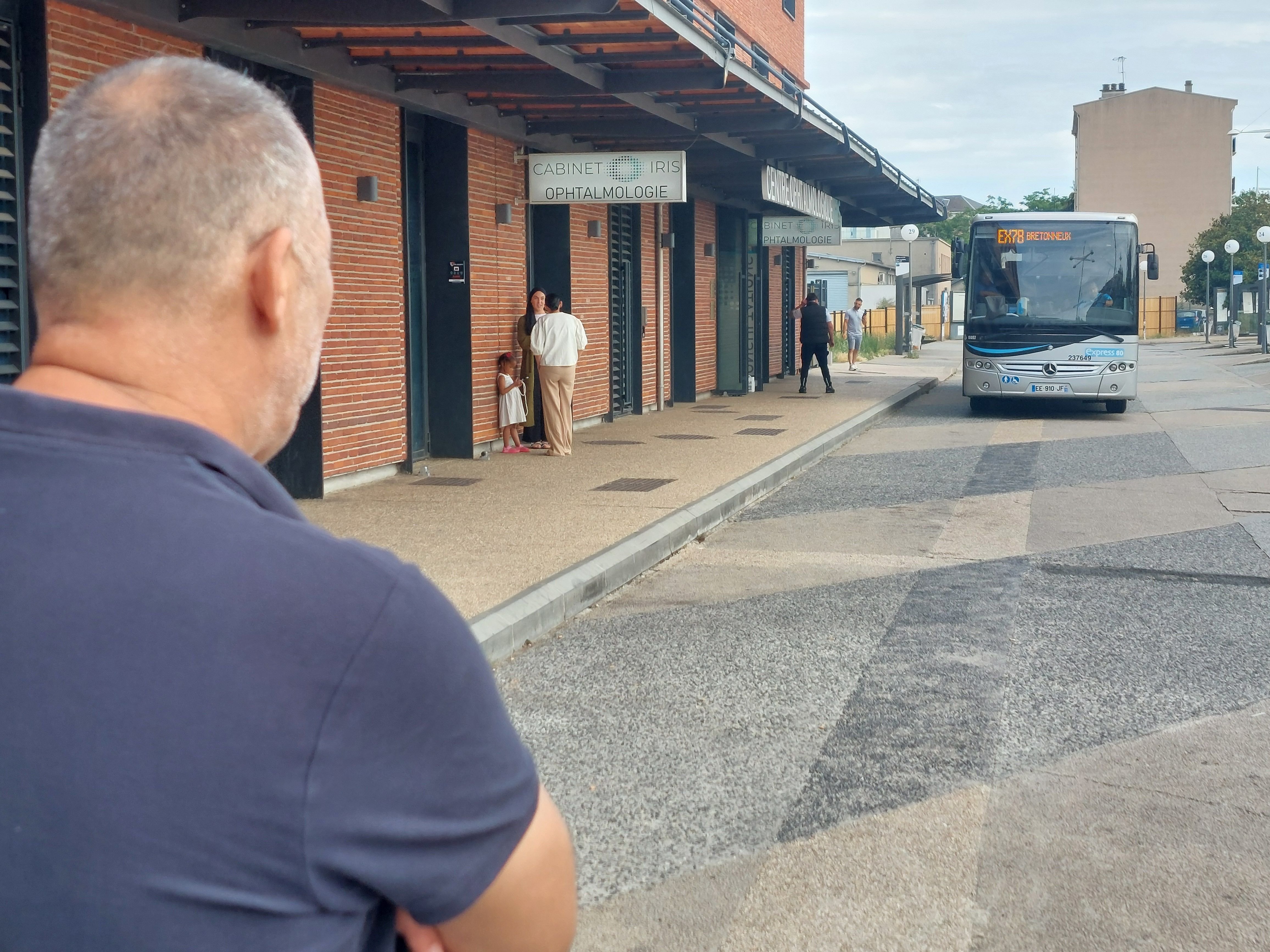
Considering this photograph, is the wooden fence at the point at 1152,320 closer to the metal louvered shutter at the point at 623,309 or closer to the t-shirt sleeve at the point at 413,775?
the metal louvered shutter at the point at 623,309

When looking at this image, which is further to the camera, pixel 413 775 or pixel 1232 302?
pixel 1232 302

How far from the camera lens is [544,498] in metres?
11.3

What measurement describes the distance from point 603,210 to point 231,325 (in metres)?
17.5

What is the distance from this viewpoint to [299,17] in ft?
30.0

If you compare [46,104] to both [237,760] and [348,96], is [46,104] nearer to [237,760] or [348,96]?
[348,96]

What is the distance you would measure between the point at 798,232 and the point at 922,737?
20412 mm

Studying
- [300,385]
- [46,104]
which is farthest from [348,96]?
[300,385]

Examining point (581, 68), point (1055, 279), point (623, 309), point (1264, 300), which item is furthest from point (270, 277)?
point (1264, 300)

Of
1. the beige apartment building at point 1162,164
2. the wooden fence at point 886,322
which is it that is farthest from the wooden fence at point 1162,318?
the wooden fence at point 886,322

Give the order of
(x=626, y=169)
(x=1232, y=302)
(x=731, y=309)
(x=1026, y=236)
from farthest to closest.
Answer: (x=1232, y=302)
(x=731, y=309)
(x=1026, y=236)
(x=626, y=169)

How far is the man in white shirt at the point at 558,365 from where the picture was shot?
47.3 feet

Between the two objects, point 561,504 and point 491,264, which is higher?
point 491,264

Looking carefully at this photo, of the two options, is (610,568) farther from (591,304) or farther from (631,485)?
(591,304)

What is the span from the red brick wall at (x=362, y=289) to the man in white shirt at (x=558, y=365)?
191 centimetres
